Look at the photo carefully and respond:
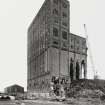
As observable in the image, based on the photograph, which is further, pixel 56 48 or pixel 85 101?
pixel 56 48

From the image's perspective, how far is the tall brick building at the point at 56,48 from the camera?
141 ft

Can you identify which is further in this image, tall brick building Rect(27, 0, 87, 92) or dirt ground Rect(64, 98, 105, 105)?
tall brick building Rect(27, 0, 87, 92)

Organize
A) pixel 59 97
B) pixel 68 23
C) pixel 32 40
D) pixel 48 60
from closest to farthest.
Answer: pixel 59 97 < pixel 48 60 < pixel 68 23 < pixel 32 40

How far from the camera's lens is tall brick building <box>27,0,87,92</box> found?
43.1 metres

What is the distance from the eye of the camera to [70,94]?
40.9 meters

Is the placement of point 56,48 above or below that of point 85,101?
above

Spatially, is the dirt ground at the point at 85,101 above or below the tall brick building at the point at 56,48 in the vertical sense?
below

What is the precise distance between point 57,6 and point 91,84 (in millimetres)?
21504

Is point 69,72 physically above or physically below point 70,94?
above

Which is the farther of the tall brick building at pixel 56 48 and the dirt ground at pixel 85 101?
the tall brick building at pixel 56 48

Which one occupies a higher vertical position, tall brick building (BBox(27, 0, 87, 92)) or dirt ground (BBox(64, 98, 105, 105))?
tall brick building (BBox(27, 0, 87, 92))

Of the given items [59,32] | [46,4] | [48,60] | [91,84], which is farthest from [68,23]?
[91,84]

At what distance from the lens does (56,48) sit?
143ft

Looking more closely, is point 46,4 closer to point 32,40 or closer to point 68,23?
point 68,23
